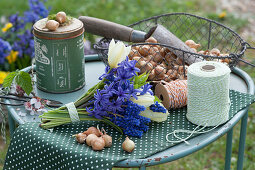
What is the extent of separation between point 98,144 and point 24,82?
49 cm

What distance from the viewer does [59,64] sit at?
157 cm

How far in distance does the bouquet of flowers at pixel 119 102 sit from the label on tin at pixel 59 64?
0.19 meters

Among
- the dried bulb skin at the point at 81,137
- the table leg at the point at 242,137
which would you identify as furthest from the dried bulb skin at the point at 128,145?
the table leg at the point at 242,137

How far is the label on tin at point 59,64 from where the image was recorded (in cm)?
154

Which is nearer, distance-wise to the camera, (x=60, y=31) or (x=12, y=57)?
(x=60, y=31)

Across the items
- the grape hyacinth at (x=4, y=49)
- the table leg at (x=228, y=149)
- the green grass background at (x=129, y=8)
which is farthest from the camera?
the green grass background at (x=129, y=8)

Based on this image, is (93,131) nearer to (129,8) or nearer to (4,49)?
(4,49)

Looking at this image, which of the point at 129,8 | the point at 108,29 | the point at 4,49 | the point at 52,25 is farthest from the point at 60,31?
the point at 129,8

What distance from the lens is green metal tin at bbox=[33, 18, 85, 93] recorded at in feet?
5.00

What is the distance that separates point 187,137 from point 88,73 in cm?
67

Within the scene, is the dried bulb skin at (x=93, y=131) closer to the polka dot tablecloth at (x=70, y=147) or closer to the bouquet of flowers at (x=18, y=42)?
the polka dot tablecloth at (x=70, y=147)

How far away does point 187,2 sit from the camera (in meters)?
4.39

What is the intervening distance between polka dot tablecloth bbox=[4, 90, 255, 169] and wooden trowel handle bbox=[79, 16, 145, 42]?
367 mm

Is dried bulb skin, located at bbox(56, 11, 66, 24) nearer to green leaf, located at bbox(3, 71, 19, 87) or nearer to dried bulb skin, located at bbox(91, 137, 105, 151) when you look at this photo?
green leaf, located at bbox(3, 71, 19, 87)
